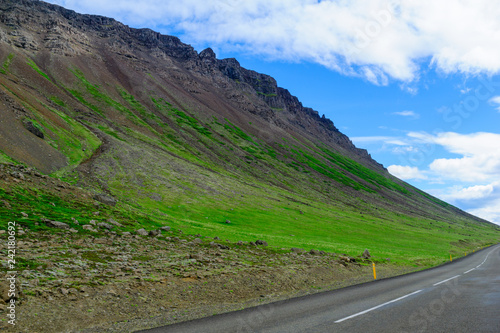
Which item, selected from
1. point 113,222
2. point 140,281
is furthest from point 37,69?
point 140,281

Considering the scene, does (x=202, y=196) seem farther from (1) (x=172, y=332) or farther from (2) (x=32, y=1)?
(2) (x=32, y=1)

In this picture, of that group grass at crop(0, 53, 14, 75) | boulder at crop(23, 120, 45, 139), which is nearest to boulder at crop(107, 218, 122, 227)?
boulder at crop(23, 120, 45, 139)

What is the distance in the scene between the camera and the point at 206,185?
85.0m

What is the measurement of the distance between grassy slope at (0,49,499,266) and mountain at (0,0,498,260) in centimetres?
56

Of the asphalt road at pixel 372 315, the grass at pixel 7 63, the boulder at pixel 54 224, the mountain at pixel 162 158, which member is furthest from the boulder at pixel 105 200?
the grass at pixel 7 63

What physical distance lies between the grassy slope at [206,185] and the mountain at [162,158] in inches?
22.2

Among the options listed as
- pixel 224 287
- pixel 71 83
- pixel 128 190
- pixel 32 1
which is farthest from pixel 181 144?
pixel 32 1

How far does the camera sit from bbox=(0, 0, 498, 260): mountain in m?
56.7

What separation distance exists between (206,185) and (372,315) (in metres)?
74.8

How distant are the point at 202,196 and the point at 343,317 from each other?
2539 inches

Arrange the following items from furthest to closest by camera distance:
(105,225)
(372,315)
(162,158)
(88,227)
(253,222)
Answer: (162,158)
(253,222)
(105,225)
(88,227)
(372,315)

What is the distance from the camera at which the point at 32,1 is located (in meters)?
187

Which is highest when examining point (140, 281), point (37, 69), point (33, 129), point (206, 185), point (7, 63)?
point (37, 69)

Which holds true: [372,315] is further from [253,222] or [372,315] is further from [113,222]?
[253,222]
